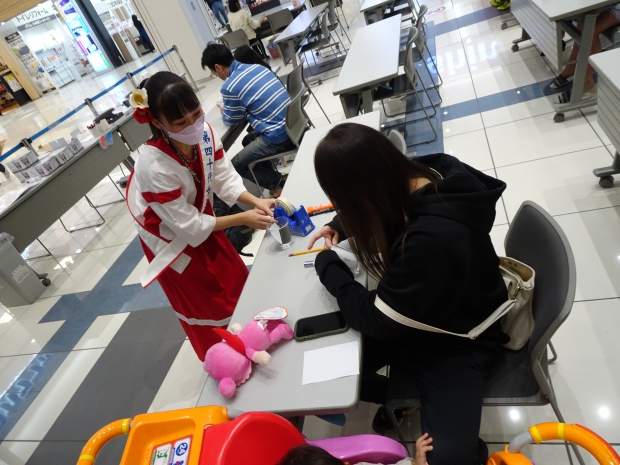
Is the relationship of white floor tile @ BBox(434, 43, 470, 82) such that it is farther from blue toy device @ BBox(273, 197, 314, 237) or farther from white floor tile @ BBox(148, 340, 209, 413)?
white floor tile @ BBox(148, 340, 209, 413)

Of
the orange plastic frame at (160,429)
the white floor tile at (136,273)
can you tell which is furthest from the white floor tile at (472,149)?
the white floor tile at (136,273)

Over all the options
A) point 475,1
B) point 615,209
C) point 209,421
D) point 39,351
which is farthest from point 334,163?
point 475,1

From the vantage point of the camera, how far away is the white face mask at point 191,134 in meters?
1.30

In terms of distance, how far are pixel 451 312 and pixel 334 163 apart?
471 millimetres

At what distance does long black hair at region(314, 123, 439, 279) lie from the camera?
2.95 ft

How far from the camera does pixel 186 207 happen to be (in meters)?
1.38

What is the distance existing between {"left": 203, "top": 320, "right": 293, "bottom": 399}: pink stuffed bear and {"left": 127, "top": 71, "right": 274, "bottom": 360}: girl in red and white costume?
1.66ft

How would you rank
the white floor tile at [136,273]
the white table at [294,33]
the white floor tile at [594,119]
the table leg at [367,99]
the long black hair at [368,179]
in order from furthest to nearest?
1. the white table at [294,33]
2. the white floor tile at [136,273]
3. the table leg at [367,99]
4. the white floor tile at [594,119]
5. the long black hair at [368,179]

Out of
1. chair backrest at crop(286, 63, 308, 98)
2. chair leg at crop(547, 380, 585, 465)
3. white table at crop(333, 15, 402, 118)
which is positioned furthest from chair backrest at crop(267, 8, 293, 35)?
chair leg at crop(547, 380, 585, 465)

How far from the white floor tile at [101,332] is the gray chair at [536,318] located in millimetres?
2200

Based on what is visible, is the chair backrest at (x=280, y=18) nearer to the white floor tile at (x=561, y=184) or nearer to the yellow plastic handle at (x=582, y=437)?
the white floor tile at (x=561, y=184)

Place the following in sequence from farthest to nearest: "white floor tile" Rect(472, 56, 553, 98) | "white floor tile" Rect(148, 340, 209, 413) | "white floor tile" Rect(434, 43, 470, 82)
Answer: "white floor tile" Rect(434, 43, 470, 82) → "white floor tile" Rect(472, 56, 553, 98) → "white floor tile" Rect(148, 340, 209, 413)

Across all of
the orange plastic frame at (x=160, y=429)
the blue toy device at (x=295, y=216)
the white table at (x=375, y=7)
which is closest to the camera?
the orange plastic frame at (x=160, y=429)

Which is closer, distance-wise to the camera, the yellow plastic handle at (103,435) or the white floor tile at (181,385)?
the yellow plastic handle at (103,435)
